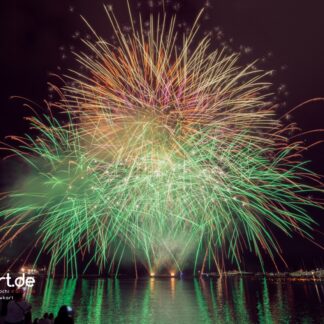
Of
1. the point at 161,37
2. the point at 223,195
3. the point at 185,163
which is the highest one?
the point at 161,37

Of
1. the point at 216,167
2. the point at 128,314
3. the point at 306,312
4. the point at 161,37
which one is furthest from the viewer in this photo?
the point at 306,312

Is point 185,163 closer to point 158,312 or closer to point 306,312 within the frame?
point 158,312

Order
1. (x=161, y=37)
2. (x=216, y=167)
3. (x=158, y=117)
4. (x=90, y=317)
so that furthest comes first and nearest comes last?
1. (x=90, y=317)
2. (x=216, y=167)
3. (x=158, y=117)
4. (x=161, y=37)

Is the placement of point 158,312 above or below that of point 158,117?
below

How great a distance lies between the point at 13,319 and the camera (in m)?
9.10

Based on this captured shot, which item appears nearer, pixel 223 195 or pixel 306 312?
pixel 223 195

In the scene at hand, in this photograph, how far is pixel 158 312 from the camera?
4834 centimetres

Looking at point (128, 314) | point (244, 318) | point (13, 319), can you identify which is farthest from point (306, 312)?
point (13, 319)

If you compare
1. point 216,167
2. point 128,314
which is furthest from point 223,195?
point 128,314

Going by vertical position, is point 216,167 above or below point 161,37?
below

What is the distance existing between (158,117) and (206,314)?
31.7m

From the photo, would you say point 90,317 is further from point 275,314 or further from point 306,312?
point 306,312

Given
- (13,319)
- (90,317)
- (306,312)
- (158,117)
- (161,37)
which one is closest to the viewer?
(13,319)

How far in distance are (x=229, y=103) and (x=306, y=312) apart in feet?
125
